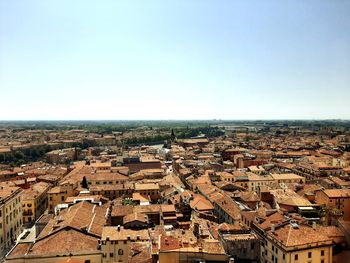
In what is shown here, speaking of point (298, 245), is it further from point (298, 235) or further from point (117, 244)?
point (117, 244)

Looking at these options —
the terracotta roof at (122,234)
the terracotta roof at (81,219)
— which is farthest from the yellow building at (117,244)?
the terracotta roof at (81,219)

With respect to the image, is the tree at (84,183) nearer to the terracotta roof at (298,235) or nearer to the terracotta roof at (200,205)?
the terracotta roof at (200,205)

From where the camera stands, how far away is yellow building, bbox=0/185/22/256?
20.1 metres

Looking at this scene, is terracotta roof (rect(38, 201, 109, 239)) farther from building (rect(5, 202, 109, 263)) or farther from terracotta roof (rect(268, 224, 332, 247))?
terracotta roof (rect(268, 224, 332, 247))

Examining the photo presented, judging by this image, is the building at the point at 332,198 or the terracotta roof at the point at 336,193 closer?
the building at the point at 332,198

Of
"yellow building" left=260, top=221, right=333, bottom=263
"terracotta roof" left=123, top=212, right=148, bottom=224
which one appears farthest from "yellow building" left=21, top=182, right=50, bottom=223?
"yellow building" left=260, top=221, right=333, bottom=263

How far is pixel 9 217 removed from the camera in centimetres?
2147

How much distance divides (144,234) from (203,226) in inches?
144

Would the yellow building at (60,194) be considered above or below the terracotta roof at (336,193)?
below

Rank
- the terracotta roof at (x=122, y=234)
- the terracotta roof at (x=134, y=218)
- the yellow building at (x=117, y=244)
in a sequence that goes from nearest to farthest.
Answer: the yellow building at (x=117, y=244) → the terracotta roof at (x=122, y=234) → the terracotta roof at (x=134, y=218)

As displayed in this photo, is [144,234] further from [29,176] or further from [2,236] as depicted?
[29,176]

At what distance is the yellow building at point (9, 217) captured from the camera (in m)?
20.1

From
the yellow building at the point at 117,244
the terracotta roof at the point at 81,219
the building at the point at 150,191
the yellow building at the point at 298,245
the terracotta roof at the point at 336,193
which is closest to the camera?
the yellow building at the point at 298,245

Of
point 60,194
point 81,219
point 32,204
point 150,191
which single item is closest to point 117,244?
point 81,219
